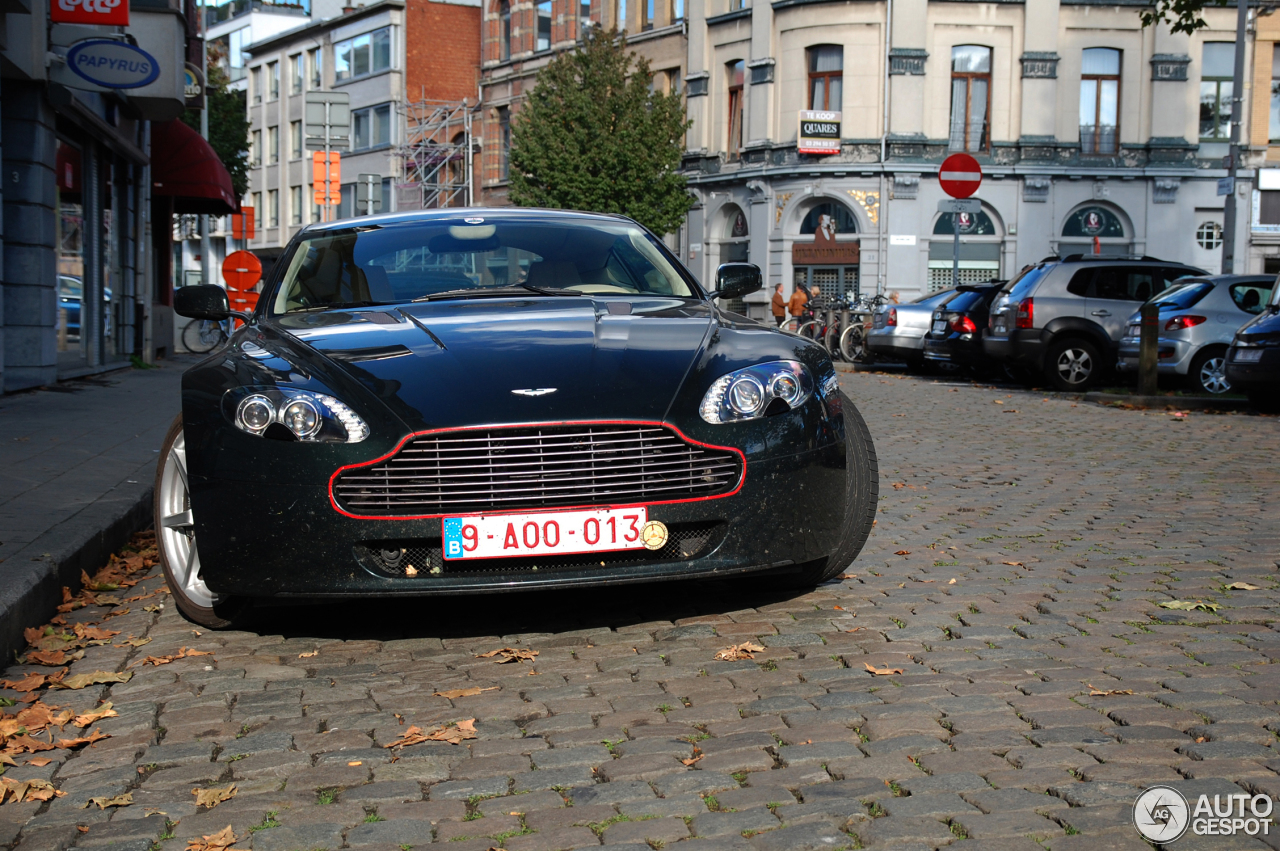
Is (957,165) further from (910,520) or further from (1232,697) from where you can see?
(1232,697)

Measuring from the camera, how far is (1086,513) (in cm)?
780

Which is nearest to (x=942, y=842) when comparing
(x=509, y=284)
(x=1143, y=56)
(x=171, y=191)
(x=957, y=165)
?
(x=509, y=284)

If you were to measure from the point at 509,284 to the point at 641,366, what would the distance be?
4.79 feet

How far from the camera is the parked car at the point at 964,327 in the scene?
21031 millimetres

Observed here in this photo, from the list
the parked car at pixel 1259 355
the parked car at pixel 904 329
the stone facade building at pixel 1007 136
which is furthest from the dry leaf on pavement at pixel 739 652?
the stone facade building at pixel 1007 136

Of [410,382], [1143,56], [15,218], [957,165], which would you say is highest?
[1143,56]

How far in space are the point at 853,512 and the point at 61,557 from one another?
3074 mm

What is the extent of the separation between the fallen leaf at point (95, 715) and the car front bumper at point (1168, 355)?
46.8 feet

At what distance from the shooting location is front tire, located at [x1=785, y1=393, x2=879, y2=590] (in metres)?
5.41

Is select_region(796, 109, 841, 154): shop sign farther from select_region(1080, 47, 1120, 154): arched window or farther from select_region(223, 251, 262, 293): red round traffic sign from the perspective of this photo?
select_region(223, 251, 262, 293): red round traffic sign

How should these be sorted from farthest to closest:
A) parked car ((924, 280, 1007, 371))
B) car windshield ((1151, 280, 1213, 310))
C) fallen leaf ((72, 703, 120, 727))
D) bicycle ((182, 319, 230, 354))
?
bicycle ((182, 319, 230, 354)) → parked car ((924, 280, 1007, 371)) → car windshield ((1151, 280, 1213, 310)) → fallen leaf ((72, 703, 120, 727))

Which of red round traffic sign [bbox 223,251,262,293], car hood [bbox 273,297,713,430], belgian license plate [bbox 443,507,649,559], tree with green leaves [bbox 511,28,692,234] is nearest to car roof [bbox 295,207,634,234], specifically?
car hood [bbox 273,297,713,430]

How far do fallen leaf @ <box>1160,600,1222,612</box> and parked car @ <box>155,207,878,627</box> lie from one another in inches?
51.3

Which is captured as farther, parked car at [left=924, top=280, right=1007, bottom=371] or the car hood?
parked car at [left=924, top=280, right=1007, bottom=371]
